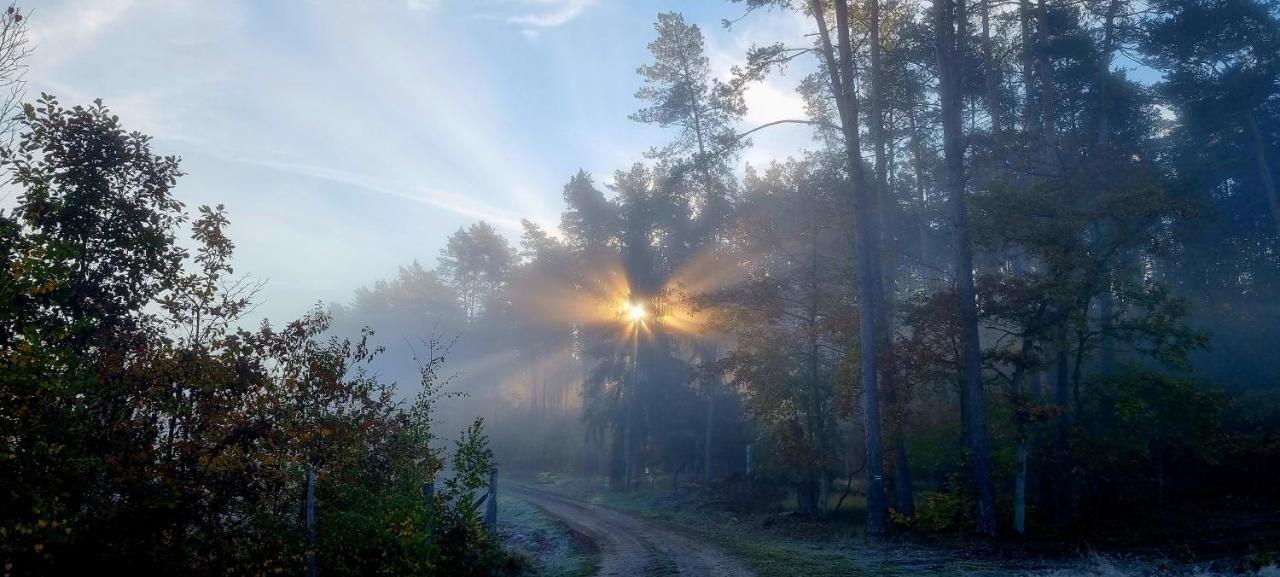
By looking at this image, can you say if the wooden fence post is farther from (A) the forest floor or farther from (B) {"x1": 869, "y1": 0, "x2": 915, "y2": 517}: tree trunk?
(B) {"x1": 869, "y1": 0, "x2": 915, "y2": 517}: tree trunk

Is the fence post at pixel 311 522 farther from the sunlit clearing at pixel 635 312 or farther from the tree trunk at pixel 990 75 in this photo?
the sunlit clearing at pixel 635 312

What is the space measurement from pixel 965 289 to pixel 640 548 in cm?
995

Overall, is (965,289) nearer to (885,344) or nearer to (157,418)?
(885,344)

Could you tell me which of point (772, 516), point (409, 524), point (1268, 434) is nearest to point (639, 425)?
point (772, 516)

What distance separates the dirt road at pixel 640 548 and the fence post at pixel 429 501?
3.36 metres

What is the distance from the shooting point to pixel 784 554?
639 inches

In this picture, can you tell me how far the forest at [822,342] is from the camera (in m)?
10.9

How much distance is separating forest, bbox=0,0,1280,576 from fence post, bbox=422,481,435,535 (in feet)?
0.29

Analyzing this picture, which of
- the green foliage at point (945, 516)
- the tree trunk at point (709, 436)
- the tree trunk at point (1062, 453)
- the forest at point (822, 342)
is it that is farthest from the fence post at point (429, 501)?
the tree trunk at point (709, 436)

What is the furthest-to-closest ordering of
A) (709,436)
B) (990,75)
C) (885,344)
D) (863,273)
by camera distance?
1. (709,436)
2. (990,75)
3. (885,344)
4. (863,273)

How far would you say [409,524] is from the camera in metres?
11.6

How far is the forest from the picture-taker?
35.8 feet

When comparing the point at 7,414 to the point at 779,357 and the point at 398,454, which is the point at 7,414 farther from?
the point at 779,357

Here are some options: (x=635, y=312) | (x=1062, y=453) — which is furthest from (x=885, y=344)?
(x=635, y=312)
